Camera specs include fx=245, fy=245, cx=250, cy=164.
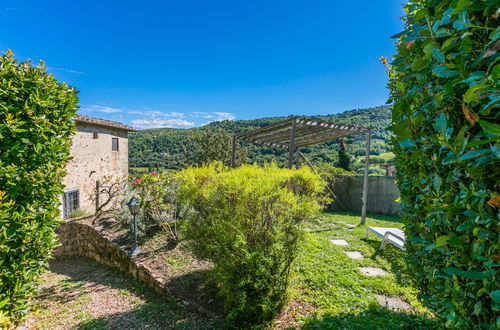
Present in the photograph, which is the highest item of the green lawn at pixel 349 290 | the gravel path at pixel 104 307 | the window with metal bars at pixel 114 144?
the window with metal bars at pixel 114 144

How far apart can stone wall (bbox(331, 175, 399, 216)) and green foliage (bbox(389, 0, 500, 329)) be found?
9832 mm

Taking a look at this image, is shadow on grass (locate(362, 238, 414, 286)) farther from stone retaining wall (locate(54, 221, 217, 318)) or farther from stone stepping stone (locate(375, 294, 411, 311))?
stone retaining wall (locate(54, 221, 217, 318))

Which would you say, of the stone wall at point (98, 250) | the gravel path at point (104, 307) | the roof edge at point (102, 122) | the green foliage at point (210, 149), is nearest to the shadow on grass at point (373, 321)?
the gravel path at point (104, 307)

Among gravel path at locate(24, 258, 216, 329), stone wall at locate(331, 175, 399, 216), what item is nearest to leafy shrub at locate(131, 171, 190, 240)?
gravel path at locate(24, 258, 216, 329)

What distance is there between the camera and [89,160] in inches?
521

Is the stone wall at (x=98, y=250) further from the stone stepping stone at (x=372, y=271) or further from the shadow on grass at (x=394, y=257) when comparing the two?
the shadow on grass at (x=394, y=257)

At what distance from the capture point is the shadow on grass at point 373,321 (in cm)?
251

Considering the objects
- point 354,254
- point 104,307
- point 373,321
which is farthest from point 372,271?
point 104,307

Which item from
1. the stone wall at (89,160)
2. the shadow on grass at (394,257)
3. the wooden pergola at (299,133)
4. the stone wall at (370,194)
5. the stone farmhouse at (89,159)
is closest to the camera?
the shadow on grass at (394,257)

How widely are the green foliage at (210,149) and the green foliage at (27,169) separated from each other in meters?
25.4

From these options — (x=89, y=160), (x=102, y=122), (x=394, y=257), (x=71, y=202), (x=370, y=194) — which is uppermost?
(x=102, y=122)

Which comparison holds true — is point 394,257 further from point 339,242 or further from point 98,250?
point 98,250

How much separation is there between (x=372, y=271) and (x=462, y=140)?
13.4 feet

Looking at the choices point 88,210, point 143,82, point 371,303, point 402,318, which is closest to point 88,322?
point 371,303
